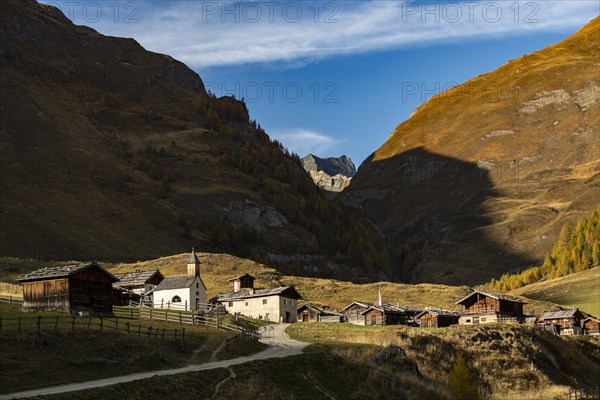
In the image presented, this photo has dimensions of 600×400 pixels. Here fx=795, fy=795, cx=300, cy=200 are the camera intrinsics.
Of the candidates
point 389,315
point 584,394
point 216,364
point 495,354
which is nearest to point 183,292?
point 389,315

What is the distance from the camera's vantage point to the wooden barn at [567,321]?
102400 mm

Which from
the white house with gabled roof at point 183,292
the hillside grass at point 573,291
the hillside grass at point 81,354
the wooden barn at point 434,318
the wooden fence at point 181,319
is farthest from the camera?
the hillside grass at point 573,291

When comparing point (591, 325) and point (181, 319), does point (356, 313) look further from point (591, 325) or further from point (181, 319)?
point (181, 319)

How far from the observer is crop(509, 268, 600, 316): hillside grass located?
133 metres

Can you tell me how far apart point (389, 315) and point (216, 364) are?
4885 centimetres

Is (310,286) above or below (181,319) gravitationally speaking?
above

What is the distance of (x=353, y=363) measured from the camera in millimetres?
A: 59469

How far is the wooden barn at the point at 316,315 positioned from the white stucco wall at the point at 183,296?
13.0 metres

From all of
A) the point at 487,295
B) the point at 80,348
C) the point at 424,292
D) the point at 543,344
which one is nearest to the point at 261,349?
the point at 80,348

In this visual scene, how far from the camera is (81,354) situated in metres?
47.5

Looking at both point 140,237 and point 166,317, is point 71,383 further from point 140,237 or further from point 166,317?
point 140,237

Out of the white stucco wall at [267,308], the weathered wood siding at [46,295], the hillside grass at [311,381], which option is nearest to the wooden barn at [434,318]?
the white stucco wall at [267,308]

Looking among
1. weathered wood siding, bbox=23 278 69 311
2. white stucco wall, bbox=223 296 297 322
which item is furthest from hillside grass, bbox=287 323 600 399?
weathered wood siding, bbox=23 278 69 311

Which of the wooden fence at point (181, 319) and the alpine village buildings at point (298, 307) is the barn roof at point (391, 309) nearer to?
the alpine village buildings at point (298, 307)
